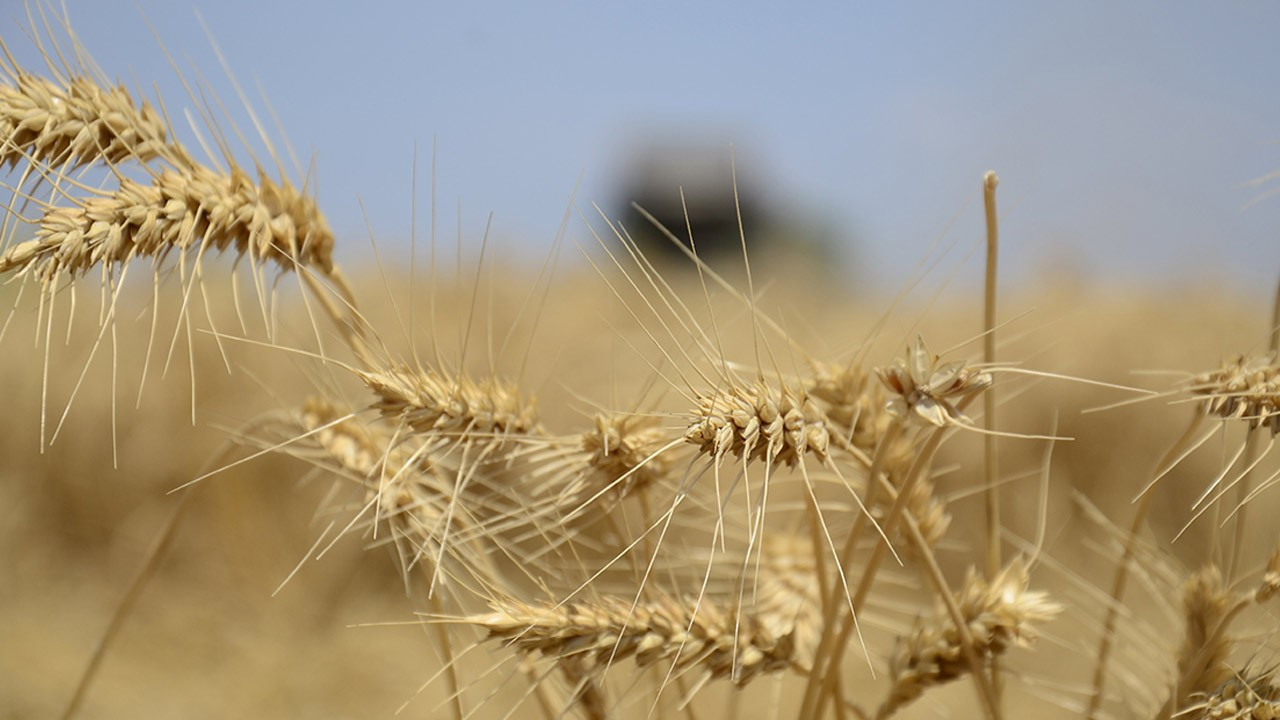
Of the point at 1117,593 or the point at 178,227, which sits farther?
the point at 1117,593

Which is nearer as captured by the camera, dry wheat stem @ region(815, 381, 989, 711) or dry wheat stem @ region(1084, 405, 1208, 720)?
dry wheat stem @ region(815, 381, 989, 711)

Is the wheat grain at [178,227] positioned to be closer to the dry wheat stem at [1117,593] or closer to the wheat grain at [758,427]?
the wheat grain at [758,427]

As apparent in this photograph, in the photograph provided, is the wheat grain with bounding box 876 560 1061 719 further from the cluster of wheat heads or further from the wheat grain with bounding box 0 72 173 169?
the wheat grain with bounding box 0 72 173 169

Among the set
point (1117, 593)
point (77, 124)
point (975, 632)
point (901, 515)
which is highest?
point (77, 124)

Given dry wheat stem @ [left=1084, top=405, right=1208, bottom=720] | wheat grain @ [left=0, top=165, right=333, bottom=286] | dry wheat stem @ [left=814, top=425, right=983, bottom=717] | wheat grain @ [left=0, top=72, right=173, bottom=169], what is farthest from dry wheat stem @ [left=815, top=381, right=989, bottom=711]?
wheat grain @ [left=0, top=72, right=173, bottom=169]

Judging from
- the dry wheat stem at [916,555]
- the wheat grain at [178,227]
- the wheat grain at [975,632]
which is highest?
the wheat grain at [178,227]

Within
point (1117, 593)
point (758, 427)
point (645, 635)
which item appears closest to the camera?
point (758, 427)

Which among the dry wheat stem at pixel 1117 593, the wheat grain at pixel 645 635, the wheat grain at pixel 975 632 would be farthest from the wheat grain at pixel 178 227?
the dry wheat stem at pixel 1117 593

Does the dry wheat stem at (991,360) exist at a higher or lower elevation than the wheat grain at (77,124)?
lower

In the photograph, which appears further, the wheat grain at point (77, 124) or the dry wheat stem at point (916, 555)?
the wheat grain at point (77, 124)

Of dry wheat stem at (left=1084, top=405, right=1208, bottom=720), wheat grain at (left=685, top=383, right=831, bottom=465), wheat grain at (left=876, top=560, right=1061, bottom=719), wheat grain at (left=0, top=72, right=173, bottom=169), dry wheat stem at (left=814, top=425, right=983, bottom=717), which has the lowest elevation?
dry wheat stem at (left=1084, top=405, right=1208, bottom=720)

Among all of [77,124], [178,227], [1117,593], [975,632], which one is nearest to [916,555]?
[975,632]

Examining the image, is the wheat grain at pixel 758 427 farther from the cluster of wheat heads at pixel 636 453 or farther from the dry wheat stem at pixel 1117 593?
the dry wheat stem at pixel 1117 593

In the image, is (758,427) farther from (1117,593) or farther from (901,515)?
(1117,593)
